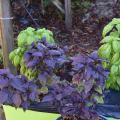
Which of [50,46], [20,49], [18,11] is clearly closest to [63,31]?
[18,11]

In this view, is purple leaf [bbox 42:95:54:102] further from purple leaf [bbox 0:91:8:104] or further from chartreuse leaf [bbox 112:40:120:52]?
chartreuse leaf [bbox 112:40:120:52]

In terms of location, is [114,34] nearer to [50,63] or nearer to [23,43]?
[23,43]

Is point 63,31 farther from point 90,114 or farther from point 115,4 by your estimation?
point 90,114

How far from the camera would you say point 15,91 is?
6.88 feet

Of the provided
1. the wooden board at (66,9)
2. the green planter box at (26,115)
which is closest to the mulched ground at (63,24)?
the wooden board at (66,9)

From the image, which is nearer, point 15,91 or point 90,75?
point 90,75

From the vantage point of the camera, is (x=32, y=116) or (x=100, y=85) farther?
(x=32, y=116)

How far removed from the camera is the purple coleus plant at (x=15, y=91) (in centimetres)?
207

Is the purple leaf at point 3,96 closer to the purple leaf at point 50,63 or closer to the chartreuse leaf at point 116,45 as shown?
the purple leaf at point 50,63

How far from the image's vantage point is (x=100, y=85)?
202 centimetres

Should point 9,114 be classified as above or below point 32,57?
below

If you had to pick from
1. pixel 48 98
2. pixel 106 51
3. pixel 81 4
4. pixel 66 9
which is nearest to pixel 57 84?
pixel 48 98

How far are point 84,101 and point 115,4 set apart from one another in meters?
3.67

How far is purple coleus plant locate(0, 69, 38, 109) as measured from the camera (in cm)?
207
